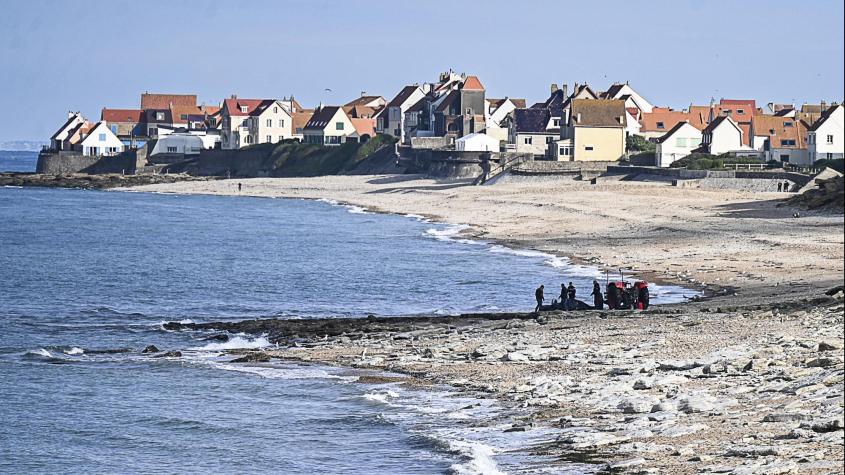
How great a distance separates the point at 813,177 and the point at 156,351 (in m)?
46.3

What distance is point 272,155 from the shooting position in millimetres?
131250

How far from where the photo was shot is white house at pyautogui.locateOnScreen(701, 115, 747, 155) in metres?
88.5

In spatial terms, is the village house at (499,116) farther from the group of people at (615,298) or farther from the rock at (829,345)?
the rock at (829,345)

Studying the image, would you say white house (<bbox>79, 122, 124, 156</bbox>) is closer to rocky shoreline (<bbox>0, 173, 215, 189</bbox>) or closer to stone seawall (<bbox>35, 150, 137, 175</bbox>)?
stone seawall (<bbox>35, 150, 137, 175</bbox>)

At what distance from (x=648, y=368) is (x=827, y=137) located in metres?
64.0

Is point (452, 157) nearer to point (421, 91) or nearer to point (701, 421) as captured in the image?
point (421, 91)

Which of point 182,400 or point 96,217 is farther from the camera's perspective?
point 96,217

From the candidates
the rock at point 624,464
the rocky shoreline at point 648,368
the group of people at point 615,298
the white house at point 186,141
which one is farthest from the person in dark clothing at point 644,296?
the white house at point 186,141

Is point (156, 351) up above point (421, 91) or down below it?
below

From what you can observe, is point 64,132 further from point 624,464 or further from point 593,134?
point 624,464

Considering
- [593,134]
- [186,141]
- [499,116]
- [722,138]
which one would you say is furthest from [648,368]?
A: [186,141]

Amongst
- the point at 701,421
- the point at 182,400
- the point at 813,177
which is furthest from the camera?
the point at 813,177

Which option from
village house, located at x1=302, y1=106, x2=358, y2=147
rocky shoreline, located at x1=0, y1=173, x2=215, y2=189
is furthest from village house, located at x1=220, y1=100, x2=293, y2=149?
rocky shoreline, located at x1=0, y1=173, x2=215, y2=189

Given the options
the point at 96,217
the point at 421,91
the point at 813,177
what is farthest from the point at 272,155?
the point at 813,177
